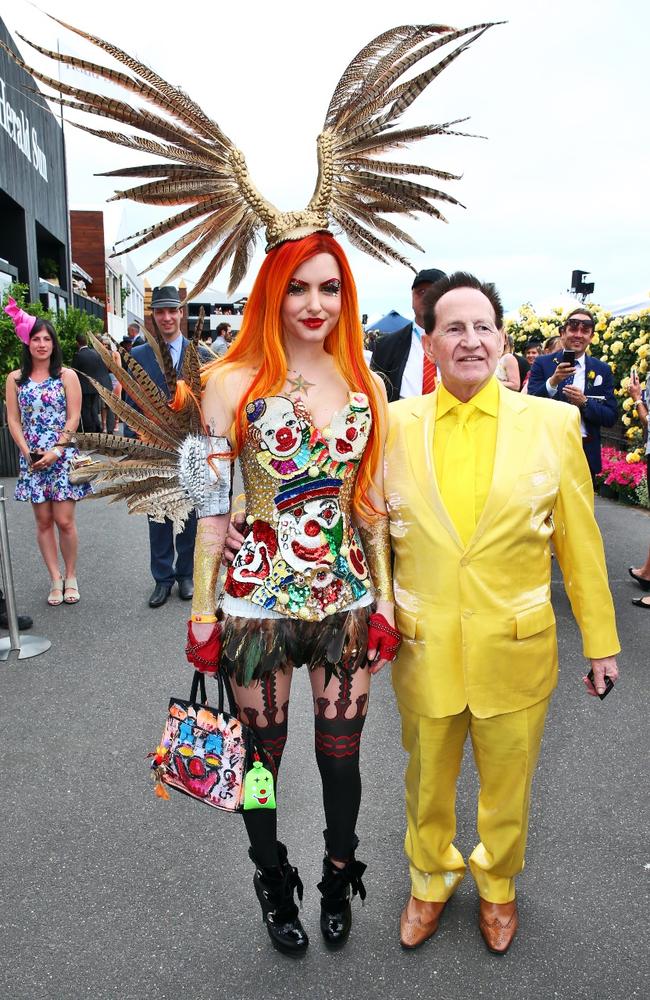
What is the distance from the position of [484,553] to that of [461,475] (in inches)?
8.2

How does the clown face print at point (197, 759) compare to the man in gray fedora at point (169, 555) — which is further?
the man in gray fedora at point (169, 555)

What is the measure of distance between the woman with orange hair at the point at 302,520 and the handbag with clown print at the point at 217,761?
0.05 meters

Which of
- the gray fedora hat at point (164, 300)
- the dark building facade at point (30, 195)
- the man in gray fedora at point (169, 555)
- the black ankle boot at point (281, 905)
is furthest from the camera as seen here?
the dark building facade at point (30, 195)

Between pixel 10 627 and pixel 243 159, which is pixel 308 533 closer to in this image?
pixel 243 159

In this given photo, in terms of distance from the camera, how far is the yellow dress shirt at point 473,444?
6.32ft

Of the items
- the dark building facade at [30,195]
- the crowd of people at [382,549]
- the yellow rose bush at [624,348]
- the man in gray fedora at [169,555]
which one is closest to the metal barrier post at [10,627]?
the man in gray fedora at [169,555]

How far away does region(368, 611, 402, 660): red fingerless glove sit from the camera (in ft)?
6.50

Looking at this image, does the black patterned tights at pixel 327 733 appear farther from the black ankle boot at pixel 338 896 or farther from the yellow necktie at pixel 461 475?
the yellow necktie at pixel 461 475

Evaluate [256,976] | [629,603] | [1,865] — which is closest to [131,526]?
[629,603]

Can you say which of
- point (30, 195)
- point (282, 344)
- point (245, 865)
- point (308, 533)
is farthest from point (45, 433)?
point (30, 195)

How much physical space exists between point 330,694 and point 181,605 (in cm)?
338

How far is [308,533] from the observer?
6.35ft

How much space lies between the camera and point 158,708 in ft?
12.1

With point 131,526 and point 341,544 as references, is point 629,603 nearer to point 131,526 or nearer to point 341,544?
point 341,544
